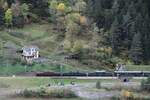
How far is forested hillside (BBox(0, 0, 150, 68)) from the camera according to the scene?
10025 cm

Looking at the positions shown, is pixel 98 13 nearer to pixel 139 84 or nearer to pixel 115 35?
pixel 115 35

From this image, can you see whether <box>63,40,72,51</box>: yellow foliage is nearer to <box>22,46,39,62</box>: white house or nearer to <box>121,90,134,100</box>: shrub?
<box>22,46,39,62</box>: white house

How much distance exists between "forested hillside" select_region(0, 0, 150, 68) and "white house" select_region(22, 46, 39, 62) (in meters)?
2.16

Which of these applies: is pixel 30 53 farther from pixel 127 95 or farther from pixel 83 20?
pixel 127 95

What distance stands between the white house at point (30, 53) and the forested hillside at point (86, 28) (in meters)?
2.16

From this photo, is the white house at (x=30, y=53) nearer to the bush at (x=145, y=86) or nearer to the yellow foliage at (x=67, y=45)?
the yellow foliage at (x=67, y=45)

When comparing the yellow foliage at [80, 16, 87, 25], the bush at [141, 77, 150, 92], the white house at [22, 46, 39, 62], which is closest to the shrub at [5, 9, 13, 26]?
the white house at [22, 46, 39, 62]

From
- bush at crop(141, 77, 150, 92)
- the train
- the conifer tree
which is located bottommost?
bush at crop(141, 77, 150, 92)

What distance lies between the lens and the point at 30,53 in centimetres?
9662

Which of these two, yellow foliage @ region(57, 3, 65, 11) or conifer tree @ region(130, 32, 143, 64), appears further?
yellow foliage @ region(57, 3, 65, 11)

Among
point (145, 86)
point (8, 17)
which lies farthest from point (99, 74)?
point (8, 17)

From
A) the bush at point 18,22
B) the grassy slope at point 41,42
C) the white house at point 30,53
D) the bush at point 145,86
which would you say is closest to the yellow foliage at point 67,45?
the grassy slope at point 41,42

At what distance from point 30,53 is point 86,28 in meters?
14.1

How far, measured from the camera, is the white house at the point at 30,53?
9669 centimetres
